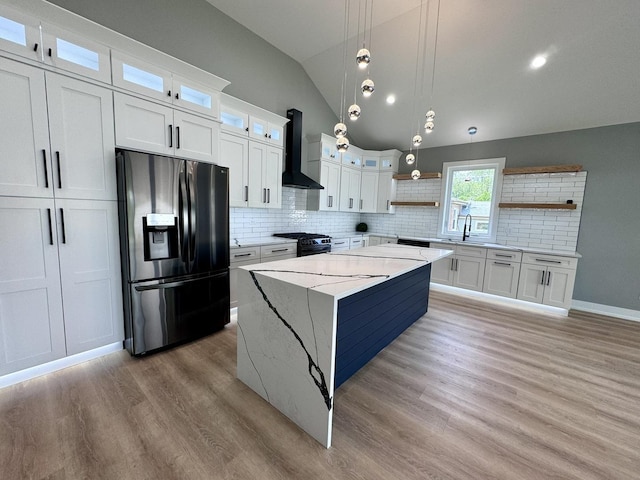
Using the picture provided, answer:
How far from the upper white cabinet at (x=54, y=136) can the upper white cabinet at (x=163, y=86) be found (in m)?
0.22

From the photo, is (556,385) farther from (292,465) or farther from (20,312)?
(20,312)

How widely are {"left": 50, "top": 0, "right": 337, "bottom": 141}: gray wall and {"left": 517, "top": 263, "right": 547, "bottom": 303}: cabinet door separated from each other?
13.6 ft

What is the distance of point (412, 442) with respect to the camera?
1.57m

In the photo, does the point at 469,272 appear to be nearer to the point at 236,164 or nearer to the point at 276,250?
the point at 276,250

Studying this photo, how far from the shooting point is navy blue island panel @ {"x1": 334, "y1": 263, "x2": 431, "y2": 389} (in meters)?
1.89

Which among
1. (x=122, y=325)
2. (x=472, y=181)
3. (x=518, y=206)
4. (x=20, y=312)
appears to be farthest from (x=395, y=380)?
(x=472, y=181)

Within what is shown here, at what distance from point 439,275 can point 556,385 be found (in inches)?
103

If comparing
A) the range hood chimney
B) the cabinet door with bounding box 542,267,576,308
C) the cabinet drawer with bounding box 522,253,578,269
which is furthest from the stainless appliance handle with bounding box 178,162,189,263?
the cabinet door with bounding box 542,267,576,308

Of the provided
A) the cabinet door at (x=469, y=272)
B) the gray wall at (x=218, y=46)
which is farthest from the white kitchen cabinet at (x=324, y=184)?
the cabinet door at (x=469, y=272)

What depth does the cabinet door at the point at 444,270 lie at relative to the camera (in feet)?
15.0

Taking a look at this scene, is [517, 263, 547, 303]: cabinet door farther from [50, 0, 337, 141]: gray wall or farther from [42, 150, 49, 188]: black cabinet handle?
[42, 150, 49, 188]: black cabinet handle

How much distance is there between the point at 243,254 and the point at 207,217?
753 mm

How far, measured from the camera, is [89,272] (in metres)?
2.18

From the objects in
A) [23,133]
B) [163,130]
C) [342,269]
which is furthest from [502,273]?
[23,133]
